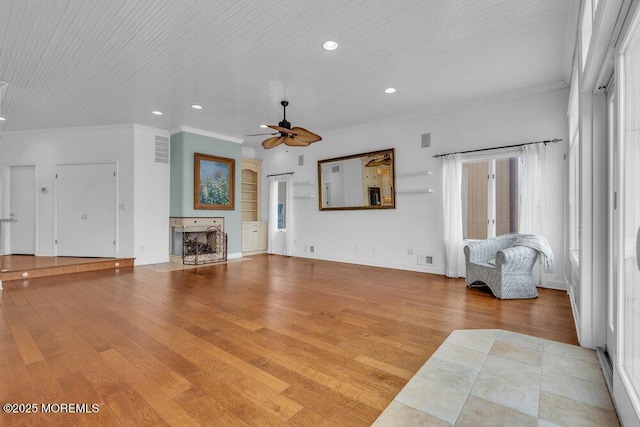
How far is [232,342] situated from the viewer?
267 centimetres

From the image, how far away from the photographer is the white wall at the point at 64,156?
6695 millimetres

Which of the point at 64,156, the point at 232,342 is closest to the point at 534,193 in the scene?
the point at 232,342

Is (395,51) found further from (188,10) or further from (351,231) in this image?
(351,231)

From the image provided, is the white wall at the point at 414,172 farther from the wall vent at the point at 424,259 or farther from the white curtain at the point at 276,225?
the white curtain at the point at 276,225

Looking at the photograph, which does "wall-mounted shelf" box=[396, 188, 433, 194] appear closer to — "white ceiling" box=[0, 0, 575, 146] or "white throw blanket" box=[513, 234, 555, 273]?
"white ceiling" box=[0, 0, 575, 146]

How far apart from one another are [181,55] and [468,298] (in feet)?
15.9

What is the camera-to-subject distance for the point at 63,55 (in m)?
3.79

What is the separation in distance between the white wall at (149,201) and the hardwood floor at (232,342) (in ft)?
6.23

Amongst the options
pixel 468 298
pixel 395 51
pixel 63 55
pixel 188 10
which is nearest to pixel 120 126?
pixel 63 55

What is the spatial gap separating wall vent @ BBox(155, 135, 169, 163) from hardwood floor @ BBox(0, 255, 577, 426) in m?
3.20

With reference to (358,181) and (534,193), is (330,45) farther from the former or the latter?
(534,193)

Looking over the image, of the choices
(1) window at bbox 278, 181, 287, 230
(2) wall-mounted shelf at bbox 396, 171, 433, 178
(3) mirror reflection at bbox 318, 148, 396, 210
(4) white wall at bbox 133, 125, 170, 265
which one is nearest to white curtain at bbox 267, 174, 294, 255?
(1) window at bbox 278, 181, 287, 230

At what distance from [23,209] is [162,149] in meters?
3.68

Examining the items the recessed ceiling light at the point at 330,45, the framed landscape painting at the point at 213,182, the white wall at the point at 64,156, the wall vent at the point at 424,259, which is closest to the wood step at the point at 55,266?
the white wall at the point at 64,156
